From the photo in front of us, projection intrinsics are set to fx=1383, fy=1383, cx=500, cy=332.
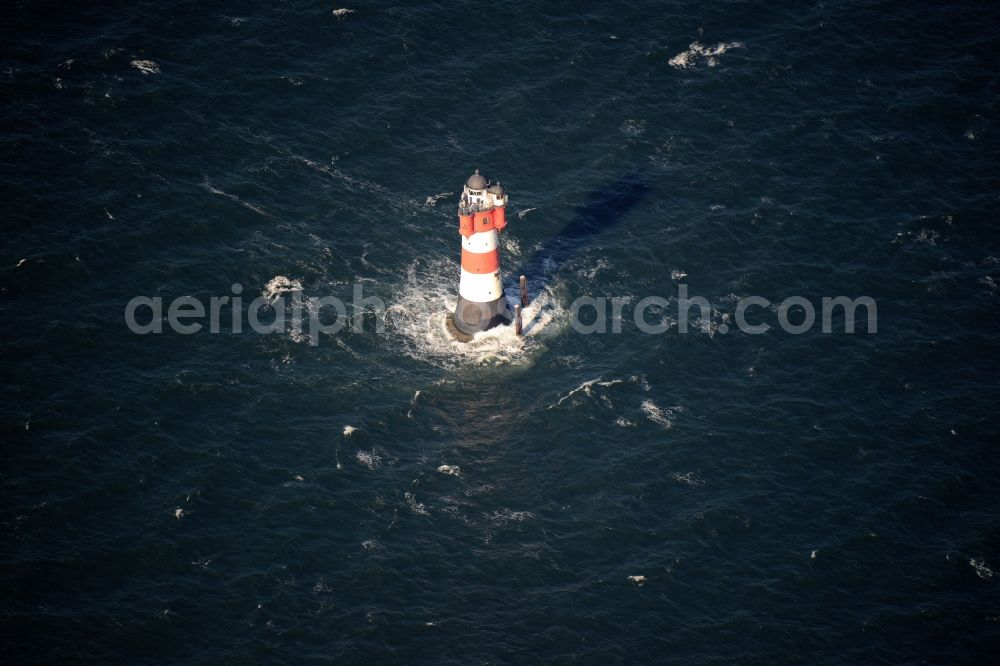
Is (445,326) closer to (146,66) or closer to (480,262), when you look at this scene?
(480,262)

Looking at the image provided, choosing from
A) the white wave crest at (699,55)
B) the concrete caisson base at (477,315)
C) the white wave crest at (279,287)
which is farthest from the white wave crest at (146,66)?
the white wave crest at (699,55)

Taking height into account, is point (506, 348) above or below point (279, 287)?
below

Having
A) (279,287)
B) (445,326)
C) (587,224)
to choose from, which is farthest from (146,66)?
(587,224)

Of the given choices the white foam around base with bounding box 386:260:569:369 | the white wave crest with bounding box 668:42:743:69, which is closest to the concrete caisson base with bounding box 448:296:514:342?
the white foam around base with bounding box 386:260:569:369

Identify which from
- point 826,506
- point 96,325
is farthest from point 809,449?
point 96,325

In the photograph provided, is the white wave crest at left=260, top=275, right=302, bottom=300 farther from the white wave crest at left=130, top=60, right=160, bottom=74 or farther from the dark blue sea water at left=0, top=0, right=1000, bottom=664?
the white wave crest at left=130, top=60, right=160, bottom=74

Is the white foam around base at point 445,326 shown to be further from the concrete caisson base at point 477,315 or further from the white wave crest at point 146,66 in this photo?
the white wave crest at point 146,66

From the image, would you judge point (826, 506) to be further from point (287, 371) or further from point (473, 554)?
point (287, 371)
